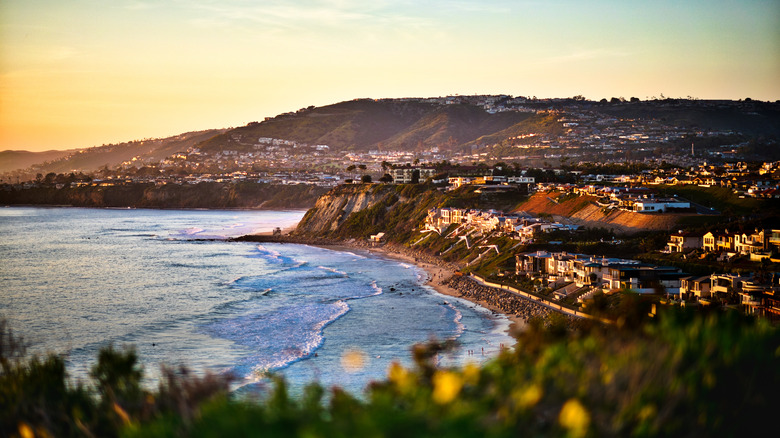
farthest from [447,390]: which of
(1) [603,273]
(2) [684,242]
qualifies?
(2) [684,242]

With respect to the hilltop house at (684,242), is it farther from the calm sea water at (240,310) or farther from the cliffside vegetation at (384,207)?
the cliffside vegetation at (384,207)

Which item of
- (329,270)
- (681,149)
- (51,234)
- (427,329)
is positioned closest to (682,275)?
(427,329)

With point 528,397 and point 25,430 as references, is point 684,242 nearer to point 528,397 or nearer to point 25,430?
→ point 528,397

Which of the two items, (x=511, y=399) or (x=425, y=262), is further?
(x=425, y=262)

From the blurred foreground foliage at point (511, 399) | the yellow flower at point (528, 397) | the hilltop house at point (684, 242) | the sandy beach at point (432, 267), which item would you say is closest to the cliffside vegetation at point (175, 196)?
the sandy beach at point (432, 267)

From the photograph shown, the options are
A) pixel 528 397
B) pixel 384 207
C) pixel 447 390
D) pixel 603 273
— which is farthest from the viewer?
pixel 384 207

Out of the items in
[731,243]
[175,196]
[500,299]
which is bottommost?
[500,299]

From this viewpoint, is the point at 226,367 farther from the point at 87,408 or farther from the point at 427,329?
the point at 87,408
